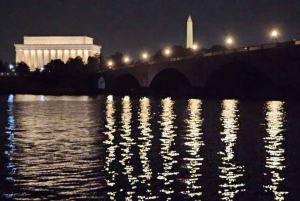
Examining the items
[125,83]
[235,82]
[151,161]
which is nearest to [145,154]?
[151,161]

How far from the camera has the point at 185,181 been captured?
23.4 m

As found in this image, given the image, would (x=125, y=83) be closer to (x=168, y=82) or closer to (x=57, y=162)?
(x=168, y=82)

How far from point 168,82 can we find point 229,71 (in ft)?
130

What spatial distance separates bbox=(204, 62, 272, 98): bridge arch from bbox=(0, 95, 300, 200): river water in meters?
52.8

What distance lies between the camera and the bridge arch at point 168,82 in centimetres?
13225

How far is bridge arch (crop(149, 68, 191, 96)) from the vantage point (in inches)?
5207

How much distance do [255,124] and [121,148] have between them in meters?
15.8

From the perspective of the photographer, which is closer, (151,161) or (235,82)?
(151,161)

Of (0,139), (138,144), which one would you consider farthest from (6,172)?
(0,139)

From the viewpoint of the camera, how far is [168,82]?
142m

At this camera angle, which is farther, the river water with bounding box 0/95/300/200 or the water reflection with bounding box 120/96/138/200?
the water reflection with bounding box 120/96/138/200

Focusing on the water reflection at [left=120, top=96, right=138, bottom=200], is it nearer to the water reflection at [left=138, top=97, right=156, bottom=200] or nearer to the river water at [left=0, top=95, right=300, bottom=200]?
the river water at [left=0, top=95, right=300, bottom=200]

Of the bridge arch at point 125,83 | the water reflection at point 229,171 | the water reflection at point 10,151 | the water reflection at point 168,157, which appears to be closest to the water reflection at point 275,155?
the water reflection at point 229,171

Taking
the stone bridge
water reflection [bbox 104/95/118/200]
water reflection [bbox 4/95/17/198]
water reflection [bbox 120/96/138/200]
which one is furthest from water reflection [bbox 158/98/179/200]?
the stone bridge
